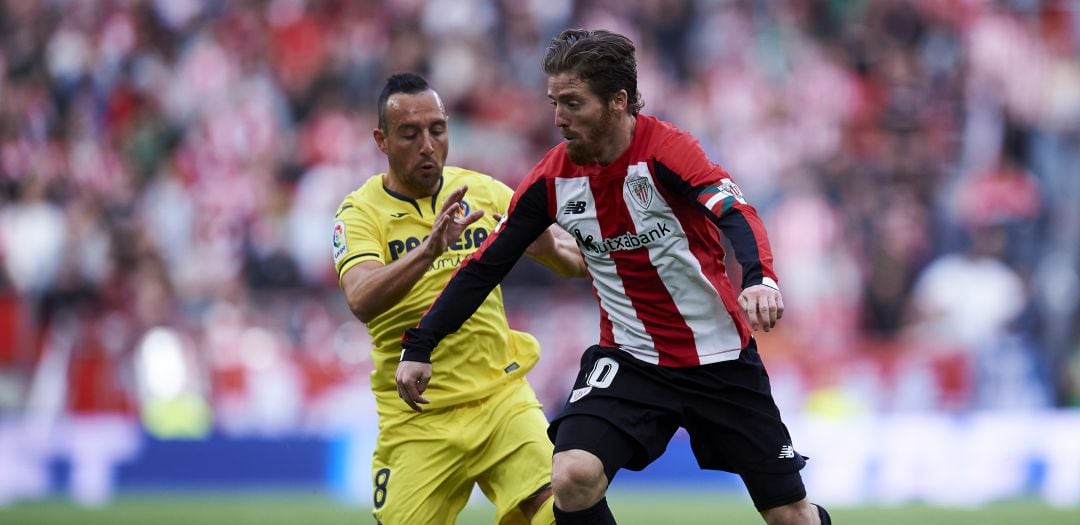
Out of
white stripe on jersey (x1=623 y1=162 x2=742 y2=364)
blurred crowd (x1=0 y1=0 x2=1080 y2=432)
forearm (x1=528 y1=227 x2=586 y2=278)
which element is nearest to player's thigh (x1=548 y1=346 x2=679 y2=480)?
white stripe on jersey (x1=623 y1=162 x2=742 y2=364)

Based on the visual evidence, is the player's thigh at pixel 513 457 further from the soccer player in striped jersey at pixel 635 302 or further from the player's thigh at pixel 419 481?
the soccer player in striped jersey at pixel 635 302

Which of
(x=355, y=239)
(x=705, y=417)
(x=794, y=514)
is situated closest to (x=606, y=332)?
(x=705, y=417)

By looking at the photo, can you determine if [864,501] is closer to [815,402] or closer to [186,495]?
[815,402]

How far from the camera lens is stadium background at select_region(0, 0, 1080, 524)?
12.7 m

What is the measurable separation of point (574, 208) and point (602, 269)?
0.30 m

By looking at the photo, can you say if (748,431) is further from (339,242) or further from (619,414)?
(339,242)

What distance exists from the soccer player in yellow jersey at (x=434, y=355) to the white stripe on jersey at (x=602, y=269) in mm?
591

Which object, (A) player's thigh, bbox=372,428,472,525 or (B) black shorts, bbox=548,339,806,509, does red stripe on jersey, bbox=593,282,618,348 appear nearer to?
(B) black shorts, bbox=548,339,806,509

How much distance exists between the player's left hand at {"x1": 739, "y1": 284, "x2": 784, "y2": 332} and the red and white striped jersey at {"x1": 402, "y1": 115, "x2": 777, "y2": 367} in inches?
17.6

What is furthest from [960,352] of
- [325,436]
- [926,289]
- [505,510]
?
[505,510]

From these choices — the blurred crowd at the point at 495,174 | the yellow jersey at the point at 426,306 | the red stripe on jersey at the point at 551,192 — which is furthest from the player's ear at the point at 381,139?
the blurred crowd at the point at 495,174

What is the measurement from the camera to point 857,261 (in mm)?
14305

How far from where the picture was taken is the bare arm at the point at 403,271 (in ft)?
19.7

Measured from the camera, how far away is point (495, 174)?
50.2 ft
